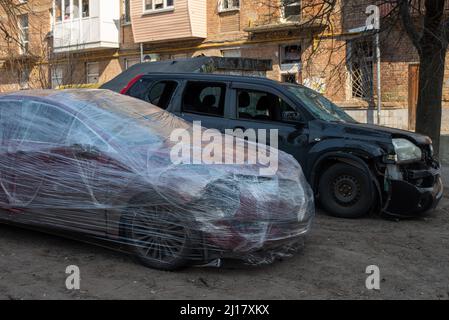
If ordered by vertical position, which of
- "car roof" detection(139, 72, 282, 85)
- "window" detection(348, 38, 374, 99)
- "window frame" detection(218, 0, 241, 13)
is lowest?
"car roof" detection(139, 72, 282, 85)

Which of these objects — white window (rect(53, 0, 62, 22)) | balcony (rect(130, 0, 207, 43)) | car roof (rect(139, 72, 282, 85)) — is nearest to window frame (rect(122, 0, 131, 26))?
balcony (rect(130, 0, 207, 43))

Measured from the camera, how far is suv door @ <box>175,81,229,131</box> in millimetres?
7414

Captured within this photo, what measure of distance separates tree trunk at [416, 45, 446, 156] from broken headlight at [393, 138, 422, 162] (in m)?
2.59

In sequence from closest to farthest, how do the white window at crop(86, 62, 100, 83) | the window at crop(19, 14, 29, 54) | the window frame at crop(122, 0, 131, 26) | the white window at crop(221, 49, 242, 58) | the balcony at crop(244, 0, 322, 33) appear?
the window at crop(19, 14, 29, 54), the balcony at crop(244, 0, 322, 33), the white window at crop(221, 49, 242, 58), the window frame at crop(122, 0, 131, 26), the white window at crop(86, 62, 100, 83)

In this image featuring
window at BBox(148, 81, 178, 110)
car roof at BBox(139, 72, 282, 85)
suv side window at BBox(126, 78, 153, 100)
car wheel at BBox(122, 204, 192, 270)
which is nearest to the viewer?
car wheel at BBox(122, 204, 192, 270)

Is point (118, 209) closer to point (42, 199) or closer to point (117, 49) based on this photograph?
point (42, 199)

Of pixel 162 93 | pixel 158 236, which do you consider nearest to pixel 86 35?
pixel 162 93

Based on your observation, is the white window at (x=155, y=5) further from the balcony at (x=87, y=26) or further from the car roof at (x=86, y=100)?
the car roof at (x=86, y=100)

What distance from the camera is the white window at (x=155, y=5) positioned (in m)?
22.4

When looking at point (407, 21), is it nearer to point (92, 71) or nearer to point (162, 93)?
point (162, 93)

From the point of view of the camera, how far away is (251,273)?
183 inches

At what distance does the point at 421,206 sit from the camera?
257 inches

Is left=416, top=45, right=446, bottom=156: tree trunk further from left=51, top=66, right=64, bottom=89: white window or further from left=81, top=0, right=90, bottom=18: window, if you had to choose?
left=81, top=0, right=90, bottom=18: window
